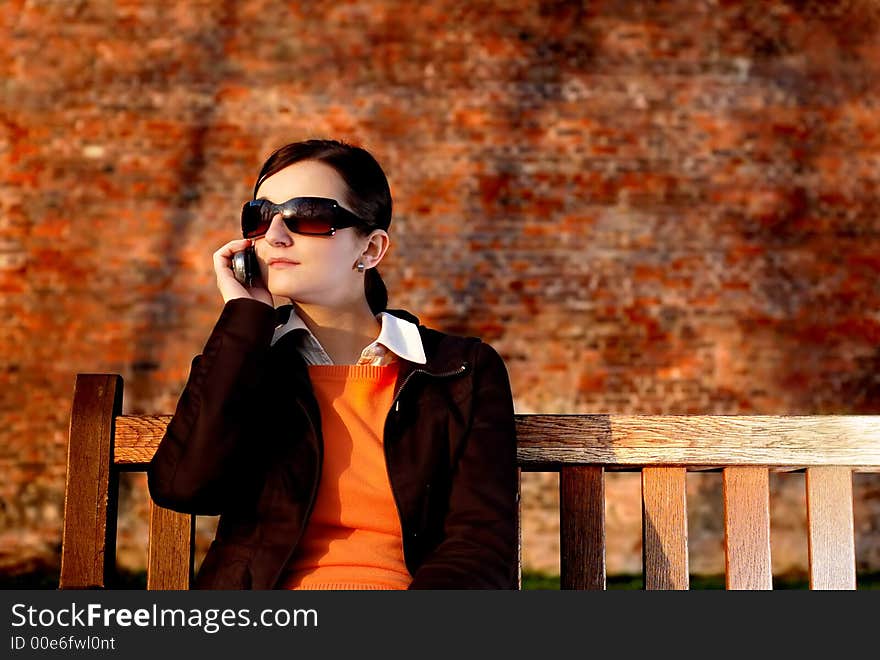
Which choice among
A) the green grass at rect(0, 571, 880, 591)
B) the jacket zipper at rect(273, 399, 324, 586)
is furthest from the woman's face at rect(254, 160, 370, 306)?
the green grass at rect(0, 571, 880, 591)

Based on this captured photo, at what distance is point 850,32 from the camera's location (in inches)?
194

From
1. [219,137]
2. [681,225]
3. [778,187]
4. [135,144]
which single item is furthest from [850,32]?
[135,144]

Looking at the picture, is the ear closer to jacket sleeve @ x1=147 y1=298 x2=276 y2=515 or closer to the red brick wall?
jacket sleeve @ x1=147 y1=298 x2=276 y2=515

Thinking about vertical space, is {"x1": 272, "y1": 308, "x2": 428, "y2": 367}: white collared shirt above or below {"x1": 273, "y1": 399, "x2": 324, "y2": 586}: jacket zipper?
above

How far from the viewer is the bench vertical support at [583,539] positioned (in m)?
1.56

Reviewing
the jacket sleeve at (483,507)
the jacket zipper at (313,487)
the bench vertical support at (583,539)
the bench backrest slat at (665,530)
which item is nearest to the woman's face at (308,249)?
the jacket zipper at (313,487)

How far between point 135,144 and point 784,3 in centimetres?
417

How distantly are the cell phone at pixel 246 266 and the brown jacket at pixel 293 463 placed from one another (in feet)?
0.32

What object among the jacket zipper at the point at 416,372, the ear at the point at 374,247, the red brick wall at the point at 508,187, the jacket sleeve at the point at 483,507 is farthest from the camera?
the red brick wall at the point at 508,187

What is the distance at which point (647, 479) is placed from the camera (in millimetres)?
1619

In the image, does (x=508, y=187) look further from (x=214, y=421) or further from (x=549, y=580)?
(x=214, y=421)

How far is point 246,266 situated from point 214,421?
345mm

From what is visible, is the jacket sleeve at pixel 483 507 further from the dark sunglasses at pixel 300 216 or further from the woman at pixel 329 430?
the dark sunglasses at pixel 300 216

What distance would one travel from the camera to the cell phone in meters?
1.55
